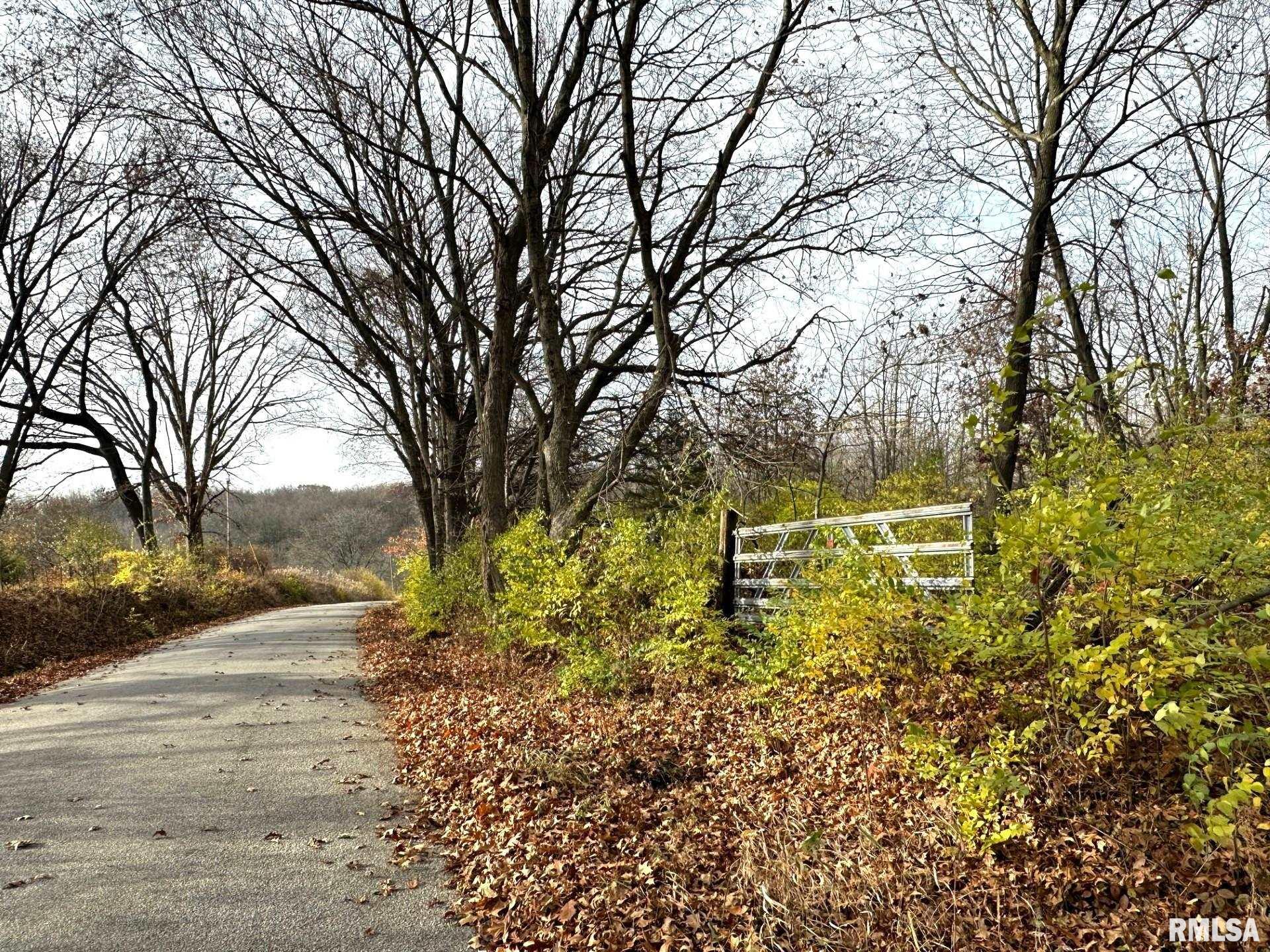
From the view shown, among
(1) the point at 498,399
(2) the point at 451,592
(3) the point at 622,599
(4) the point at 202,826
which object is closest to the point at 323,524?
(2) the point at 451,592

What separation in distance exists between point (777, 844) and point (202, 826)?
12.1 ft

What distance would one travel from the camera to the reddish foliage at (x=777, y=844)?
3.39 meters

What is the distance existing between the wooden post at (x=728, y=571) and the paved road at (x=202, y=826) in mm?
3811

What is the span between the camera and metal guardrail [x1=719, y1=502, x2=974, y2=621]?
5.75m

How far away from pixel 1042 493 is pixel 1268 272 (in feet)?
46.5

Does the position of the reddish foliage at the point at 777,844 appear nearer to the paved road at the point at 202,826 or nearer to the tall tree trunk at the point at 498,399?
the paved road at the point at 202,826

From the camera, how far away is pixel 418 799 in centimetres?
583

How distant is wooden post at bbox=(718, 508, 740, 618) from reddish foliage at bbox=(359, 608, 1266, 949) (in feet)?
6.41

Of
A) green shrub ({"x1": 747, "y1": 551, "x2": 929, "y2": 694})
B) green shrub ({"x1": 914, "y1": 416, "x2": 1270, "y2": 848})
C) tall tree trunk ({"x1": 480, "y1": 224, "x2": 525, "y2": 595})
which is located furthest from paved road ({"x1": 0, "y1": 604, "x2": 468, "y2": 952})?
tall tree trunk ({"x1": 480, "y1": 224, "x2": 525, "y2": 595})

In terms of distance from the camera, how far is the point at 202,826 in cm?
506

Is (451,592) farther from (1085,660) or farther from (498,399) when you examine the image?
(1085,660)

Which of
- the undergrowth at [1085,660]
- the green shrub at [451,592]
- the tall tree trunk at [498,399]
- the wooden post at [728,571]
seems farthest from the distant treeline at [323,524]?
the undergrowth at [1085,660]

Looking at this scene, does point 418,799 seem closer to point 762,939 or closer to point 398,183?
point 762,939

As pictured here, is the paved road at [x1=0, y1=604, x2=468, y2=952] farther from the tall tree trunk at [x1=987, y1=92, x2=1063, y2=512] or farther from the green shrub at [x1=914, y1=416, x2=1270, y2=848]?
the tall tree trunk at [x1=987, y1=92, x2=1063, y2=512]
